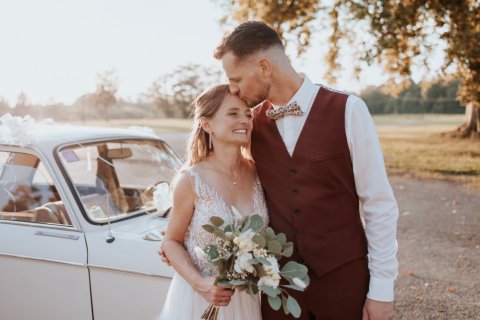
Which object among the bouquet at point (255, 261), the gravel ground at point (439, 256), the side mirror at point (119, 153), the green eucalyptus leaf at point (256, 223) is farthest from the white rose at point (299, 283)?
the gravel ground at point (439, 256)

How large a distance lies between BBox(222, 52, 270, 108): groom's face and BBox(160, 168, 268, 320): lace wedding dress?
0.47 meters

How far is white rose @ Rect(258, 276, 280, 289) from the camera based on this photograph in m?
1.98

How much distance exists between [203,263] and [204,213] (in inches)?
10.4

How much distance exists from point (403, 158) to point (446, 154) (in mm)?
1995

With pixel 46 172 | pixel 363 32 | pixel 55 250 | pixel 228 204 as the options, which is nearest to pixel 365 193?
pixel 228 204

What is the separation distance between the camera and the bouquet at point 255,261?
1977 mm

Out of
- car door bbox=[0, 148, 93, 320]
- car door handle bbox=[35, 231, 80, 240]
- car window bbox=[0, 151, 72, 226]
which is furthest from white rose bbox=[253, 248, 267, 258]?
car window bbox=[0, 151, 72, 226]

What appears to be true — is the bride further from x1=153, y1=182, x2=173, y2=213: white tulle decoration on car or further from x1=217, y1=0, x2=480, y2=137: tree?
x1=217, y1=0, x2=480, y2=137: tree

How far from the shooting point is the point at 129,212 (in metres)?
4.05

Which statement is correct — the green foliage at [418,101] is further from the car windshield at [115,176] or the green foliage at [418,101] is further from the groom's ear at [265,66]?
the groom's ear at [265,66]

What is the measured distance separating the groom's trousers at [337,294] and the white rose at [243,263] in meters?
0.47

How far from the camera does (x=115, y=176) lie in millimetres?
4789

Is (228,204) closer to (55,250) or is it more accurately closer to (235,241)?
(235,241)

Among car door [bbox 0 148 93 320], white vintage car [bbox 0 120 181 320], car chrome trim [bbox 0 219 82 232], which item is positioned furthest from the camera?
car chrome trim [bbox 0 219 82 232]
